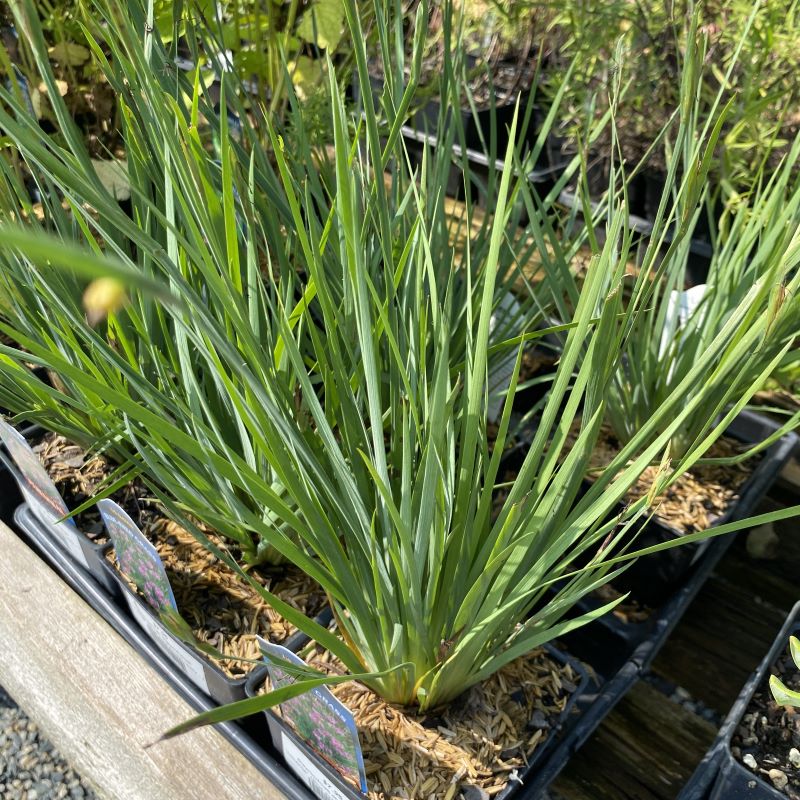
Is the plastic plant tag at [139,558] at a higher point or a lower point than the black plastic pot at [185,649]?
higher

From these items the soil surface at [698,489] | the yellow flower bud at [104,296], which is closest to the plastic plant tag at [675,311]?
the soil surface at [698,489]

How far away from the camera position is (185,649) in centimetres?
56

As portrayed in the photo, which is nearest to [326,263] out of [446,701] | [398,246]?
[398,246]

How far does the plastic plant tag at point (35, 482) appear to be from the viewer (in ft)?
2.00

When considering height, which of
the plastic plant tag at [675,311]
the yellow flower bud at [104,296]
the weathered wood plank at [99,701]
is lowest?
the weathered wood plank at [99,701]

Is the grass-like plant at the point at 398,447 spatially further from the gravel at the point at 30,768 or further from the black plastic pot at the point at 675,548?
the gravel at the point at 30,768

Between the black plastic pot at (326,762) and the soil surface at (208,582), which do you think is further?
the soil surface at (208,582)

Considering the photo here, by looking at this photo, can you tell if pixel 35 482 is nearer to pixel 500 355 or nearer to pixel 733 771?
pixel 500 355

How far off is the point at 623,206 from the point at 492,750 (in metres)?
0.36

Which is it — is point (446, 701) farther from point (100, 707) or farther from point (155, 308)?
point (155, 308)


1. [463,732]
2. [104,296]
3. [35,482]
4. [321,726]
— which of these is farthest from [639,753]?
[104,296]

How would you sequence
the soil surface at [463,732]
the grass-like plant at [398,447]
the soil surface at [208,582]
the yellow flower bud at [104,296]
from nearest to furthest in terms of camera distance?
the yellow flower bud at [104,296], the grass-like plant at [398,447], the soil surface at [463,732], the soil surface at [208,582]

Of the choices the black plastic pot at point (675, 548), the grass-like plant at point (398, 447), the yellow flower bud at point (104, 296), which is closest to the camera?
the yellow flower bud at point (104, 296)

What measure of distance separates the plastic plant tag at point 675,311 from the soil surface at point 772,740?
1.11ft
